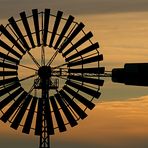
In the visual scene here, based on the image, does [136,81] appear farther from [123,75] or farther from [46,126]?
[46,126]

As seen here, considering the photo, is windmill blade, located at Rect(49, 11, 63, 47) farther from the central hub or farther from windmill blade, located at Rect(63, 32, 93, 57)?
the central hub

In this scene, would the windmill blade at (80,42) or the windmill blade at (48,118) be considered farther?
the windmill blade at (80,42)

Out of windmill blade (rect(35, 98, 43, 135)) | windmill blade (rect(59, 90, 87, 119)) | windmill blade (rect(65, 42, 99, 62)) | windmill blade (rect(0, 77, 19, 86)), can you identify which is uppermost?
windmill blade (rect(65, 42, 99, 62))

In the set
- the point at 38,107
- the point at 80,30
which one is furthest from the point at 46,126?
the point at 80,30

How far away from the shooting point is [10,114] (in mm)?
66750

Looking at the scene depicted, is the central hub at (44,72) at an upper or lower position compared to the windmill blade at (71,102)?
upper

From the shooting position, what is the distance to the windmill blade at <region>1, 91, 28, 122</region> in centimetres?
6656

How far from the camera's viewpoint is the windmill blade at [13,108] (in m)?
66.6

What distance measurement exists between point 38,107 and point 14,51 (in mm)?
3754

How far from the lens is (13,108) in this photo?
67000 millimetres

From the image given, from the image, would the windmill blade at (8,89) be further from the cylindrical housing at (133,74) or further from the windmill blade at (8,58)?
the cylindrical housing at (133,74)

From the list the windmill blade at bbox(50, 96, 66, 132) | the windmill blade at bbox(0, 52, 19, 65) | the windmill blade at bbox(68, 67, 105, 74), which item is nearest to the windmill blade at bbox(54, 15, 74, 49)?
the windmill blade at bbox(68, 67, 105, 74)

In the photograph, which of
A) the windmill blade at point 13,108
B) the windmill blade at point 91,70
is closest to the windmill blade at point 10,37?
the windmill blade at point 13,108

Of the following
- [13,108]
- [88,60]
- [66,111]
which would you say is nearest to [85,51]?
[88,60]
